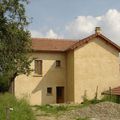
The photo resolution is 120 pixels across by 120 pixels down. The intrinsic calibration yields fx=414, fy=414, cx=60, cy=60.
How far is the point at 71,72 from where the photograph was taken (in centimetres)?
4609

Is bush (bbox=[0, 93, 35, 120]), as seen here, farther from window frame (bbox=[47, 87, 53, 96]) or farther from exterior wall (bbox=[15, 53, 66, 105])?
window frame (bbox=[47, 87, 53, 96])

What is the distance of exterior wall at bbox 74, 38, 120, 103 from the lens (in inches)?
1790

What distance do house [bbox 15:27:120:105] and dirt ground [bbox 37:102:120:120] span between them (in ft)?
33.0

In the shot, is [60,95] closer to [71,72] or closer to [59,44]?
[71,72]

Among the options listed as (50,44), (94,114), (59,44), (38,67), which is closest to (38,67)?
(38,67)

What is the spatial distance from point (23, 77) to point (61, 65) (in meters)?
4.69

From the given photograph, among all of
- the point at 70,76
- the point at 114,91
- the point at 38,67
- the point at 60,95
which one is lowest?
the point at 60,95

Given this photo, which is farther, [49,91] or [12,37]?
[49,91]

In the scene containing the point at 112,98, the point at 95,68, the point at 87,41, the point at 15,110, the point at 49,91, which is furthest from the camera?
the point at 49,91

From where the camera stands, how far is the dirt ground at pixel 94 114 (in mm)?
31828

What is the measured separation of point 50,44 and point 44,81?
15.3 ft

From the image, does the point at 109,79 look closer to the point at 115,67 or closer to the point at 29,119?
the point at 115,67

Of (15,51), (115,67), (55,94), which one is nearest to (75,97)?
(55,94)

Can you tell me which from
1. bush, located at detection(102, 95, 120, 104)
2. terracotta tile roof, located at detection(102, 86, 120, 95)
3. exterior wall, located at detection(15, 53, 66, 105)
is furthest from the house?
bush, located at detection(102, 95, 120, 104)
